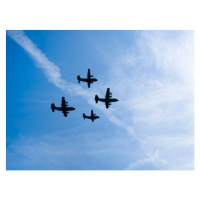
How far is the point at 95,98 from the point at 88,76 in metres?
8.52

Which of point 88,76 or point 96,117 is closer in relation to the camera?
point 88,76

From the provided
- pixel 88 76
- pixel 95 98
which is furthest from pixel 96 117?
pixel 88 76

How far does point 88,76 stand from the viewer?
88.0 metres

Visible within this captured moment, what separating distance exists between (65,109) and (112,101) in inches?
688

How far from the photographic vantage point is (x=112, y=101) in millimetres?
88188

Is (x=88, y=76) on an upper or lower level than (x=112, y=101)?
upper

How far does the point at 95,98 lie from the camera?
8812 cm

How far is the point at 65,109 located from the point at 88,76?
14.8 metres

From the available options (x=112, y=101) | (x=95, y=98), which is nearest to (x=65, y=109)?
(x=95, y=98)

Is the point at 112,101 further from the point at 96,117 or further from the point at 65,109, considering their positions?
the point at 65,109

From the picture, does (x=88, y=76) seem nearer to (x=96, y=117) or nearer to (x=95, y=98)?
(x=95, y=98)

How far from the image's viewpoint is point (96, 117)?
94.4 meters

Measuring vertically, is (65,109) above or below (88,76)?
below

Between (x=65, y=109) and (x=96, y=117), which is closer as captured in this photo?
(x=65, y=109)
